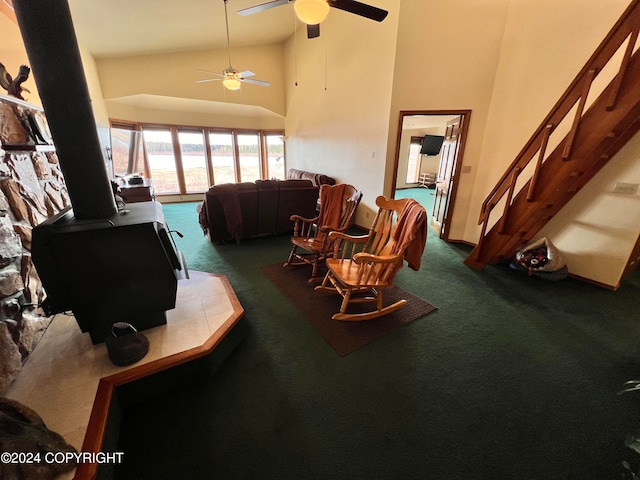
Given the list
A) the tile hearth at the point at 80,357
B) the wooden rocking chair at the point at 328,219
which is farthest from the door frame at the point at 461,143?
the tile hearth at the point at 80,357

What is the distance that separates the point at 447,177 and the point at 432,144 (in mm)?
5425

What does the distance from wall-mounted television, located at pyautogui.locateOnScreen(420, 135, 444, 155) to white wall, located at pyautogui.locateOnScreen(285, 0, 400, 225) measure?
4694 mm

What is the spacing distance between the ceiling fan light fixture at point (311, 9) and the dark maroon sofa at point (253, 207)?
2041 mm

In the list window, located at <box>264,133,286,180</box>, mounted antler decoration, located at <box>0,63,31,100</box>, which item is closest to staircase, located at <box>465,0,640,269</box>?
mounted antler decoration, located at <box>0,63,31,100</box>

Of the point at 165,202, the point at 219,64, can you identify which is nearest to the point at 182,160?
the point at 165,202

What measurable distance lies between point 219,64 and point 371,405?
697 centimetres

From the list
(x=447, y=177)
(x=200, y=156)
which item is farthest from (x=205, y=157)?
(x=447, y=177)

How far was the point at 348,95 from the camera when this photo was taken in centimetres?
456

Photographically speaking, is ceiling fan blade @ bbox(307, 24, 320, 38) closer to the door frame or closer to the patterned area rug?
the door frame

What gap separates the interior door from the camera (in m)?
3.76

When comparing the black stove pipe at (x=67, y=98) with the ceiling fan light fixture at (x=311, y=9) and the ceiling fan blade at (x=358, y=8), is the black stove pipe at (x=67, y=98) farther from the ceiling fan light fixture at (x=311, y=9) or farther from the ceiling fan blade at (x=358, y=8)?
the ceiling fan blade at (x=358, y=8)

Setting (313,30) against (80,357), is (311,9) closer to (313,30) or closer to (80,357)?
(313,30)

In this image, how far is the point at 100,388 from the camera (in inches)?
53.0

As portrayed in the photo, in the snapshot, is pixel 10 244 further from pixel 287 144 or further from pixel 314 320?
pixel 287 144
